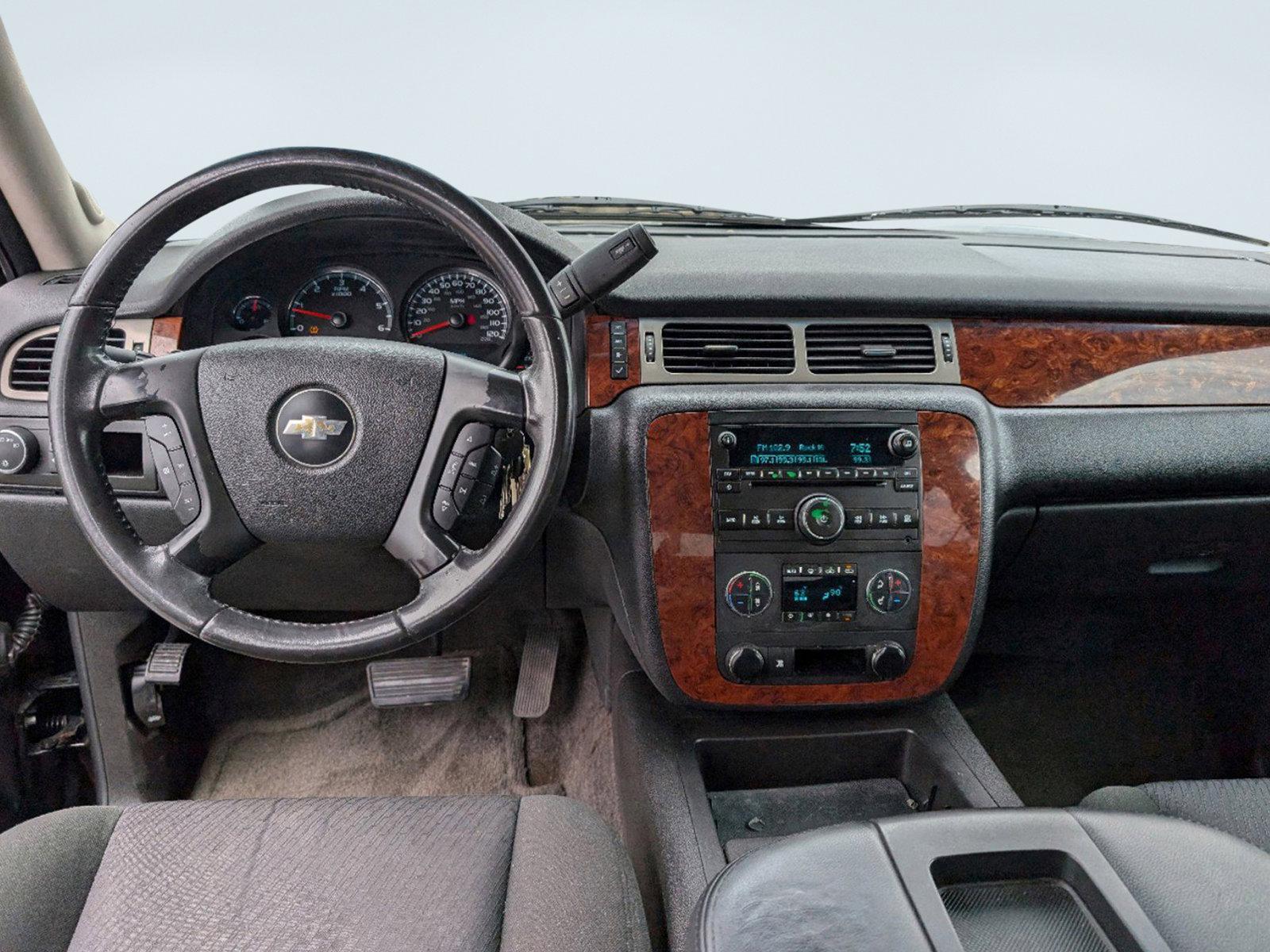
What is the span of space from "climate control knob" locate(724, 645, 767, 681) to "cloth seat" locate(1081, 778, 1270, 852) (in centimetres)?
49

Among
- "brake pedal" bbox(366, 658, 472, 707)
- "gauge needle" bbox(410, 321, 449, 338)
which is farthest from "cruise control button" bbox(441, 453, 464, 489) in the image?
"brake pedal" bbox(366, 658, 472, 707)

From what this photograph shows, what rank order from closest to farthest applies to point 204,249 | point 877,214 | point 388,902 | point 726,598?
point 388,902 < point 204,249 < point 726,598 < point 877,214

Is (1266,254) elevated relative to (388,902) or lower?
elevated

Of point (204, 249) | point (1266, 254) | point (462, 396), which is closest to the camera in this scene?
point (462, 396)

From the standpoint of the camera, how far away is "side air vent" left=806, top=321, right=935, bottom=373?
1481 millimetres

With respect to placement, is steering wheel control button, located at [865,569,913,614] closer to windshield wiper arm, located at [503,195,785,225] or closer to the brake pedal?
windshield wiper arm, located at [503,195,785,225]

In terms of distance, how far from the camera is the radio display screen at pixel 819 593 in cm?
148

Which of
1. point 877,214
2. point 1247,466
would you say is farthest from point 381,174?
point 1247,466

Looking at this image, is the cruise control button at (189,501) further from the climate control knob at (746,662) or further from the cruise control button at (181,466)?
the climate control knob at (746,662)

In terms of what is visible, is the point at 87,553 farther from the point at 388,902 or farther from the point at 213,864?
the point at 388,902

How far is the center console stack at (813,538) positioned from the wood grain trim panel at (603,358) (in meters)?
0.14

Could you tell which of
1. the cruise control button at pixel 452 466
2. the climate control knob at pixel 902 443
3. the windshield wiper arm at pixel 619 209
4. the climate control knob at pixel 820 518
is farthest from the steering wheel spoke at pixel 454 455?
the windshield wiper arm at pixel 619 209

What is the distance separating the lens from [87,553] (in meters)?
1.67

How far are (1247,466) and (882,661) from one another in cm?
76
